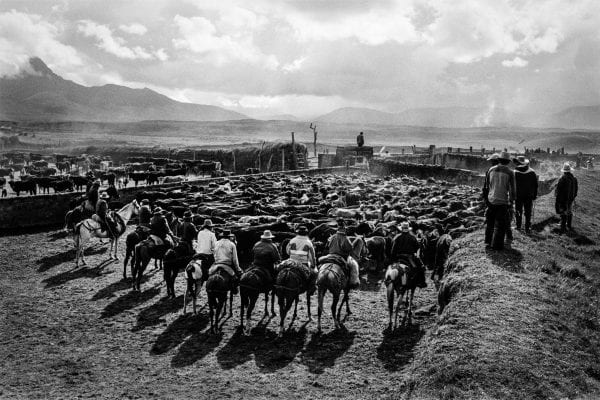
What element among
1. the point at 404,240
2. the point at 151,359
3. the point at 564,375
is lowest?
the point at 151,359

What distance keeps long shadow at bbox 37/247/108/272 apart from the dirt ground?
6.63ft

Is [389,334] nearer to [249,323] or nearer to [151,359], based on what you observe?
[249,323]

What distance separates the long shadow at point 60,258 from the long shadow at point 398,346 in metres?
11.8

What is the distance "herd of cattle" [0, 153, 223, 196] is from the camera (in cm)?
2878

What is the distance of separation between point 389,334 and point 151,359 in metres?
5.08

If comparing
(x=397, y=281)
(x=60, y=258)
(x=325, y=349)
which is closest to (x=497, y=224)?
(x=397, y=281)

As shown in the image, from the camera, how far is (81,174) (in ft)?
137

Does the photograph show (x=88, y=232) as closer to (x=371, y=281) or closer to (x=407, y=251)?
(x=371, y=281)

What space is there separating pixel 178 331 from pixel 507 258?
7.80m

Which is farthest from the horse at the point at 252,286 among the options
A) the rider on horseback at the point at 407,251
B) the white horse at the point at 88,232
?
the white horse at the point at 88,232

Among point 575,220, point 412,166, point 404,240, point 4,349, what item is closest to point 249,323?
point 404,240

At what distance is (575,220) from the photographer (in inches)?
682

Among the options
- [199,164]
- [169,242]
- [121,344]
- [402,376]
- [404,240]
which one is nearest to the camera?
[402,376]

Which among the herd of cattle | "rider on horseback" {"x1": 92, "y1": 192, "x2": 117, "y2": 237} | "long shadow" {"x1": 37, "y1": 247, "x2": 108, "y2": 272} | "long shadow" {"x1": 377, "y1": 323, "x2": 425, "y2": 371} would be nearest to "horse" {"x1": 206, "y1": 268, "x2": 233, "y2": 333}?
"long shadow" {"x1": 377, "y1": 323, "x2": 425, "y2": 371}
